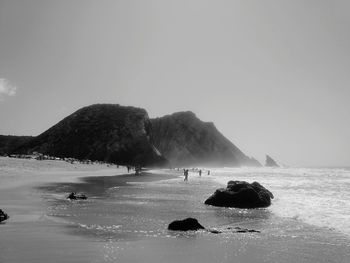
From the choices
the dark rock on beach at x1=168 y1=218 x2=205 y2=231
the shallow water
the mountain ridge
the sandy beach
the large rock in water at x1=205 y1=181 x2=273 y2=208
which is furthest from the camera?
the mountain ridge

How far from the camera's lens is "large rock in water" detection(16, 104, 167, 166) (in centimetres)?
15400

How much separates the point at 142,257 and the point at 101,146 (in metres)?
148

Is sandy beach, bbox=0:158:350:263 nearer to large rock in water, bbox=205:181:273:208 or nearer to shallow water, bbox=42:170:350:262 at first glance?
shallow water, bbox=42:170:350:262

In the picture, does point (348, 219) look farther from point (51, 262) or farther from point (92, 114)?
point (92, 114)

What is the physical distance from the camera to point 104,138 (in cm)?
16075

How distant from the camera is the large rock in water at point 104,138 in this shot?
505 feet

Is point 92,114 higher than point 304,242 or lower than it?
higher

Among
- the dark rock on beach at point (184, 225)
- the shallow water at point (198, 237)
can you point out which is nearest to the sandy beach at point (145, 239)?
the shallow water at point (198, 237)

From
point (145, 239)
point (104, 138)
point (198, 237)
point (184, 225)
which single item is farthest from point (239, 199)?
point (104, 138)

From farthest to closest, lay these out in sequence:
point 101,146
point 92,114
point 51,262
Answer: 1. point 92,114
2. point 101,146
3. point 51,262

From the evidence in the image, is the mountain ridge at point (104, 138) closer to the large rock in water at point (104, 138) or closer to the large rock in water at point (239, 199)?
the large rock in water at point (104, 138)

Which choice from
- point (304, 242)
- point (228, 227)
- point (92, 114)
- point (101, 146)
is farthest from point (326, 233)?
point (92, 114)

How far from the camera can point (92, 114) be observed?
178875 mm

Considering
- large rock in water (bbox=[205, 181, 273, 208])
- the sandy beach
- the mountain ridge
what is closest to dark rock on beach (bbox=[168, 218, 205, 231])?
the sandy beach
